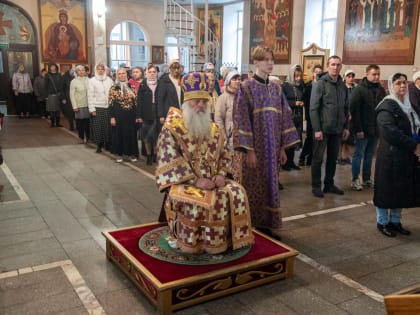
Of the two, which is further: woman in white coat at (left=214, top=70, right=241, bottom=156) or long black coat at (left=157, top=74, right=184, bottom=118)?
long black coat at (left=157, top=74, right=184, bottom=118)

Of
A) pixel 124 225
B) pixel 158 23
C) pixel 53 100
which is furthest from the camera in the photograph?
pixel 158 23

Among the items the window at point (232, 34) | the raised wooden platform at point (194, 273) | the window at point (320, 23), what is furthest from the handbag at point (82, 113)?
the window at point (232, 34)

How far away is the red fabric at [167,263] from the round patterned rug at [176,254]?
36 mm

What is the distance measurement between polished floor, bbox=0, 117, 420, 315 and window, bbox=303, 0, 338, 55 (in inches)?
355

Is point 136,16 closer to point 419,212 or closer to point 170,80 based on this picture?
point 170,80

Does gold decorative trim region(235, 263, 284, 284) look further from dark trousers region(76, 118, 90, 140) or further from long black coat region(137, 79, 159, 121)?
dark trousers region(76, 118, 90, 140)

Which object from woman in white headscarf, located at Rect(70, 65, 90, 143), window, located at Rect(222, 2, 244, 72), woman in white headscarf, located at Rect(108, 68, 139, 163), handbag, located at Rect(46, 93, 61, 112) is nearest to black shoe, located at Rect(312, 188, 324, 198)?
woman in white headscarf, located at Rect(108, 68, 139, 163)

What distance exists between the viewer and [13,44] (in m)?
14.5

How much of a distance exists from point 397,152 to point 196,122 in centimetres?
194

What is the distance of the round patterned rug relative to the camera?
3.03m

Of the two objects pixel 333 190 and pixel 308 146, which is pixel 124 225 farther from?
pixel 308 146

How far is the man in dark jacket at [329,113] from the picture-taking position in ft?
17.0

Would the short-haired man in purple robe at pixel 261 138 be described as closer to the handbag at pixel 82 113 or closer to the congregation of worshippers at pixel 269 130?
the congregation of worshippers at pixel 269 130

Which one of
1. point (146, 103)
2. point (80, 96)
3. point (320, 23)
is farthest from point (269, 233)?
point (320, 23)
